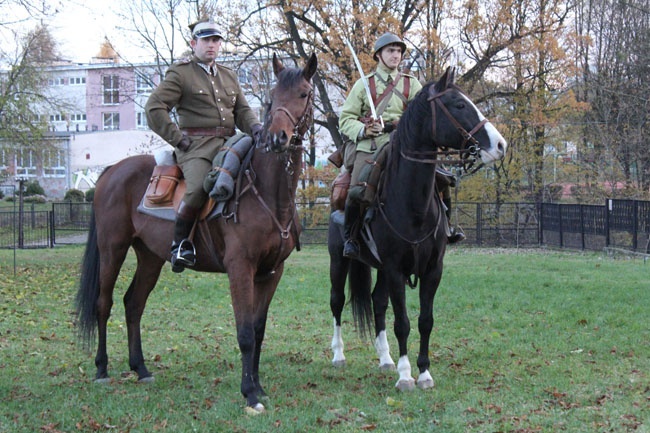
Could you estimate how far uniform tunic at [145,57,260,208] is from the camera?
6.66m

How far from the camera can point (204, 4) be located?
27938 mm

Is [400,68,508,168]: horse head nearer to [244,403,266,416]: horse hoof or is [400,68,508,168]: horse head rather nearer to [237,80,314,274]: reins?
[237,80,314,274]: reins

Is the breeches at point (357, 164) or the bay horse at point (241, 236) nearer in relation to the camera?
the bay horse at point (241, 236)

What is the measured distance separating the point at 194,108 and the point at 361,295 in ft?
9.67

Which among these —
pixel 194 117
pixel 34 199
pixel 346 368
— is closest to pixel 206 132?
pixel 194 117

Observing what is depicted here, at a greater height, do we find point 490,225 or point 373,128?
point 373,128

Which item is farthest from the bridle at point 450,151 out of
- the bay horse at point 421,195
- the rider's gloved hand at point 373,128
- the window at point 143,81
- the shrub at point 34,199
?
the shrub at point 34,199

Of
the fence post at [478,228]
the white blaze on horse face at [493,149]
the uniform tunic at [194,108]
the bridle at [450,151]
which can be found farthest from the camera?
the fence post at [478,228]

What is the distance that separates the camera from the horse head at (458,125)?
Answer: 6074 millimetres

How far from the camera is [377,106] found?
24.4 feet

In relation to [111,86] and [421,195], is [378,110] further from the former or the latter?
[111,86]

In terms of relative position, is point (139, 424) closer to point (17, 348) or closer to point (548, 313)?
point (17, 348)

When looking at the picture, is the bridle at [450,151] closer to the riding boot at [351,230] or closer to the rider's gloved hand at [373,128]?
the rider's gloved hand at [373,128]

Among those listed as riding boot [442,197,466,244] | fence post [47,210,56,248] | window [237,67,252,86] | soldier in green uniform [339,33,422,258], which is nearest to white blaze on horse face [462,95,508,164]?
riding boot [442,197,466,244]
